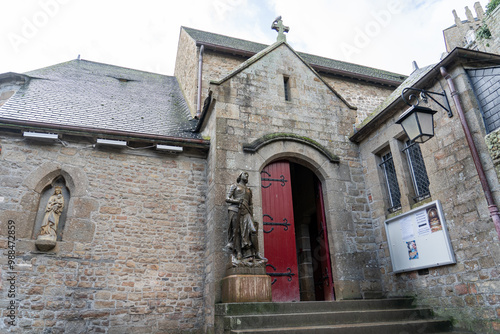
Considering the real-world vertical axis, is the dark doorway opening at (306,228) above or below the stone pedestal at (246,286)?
above

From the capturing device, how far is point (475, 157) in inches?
190

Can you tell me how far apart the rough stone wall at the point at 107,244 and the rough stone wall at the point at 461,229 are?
13.6ft

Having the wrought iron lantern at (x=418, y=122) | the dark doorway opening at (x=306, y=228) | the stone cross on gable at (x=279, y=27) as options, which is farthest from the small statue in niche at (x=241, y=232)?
the stone cross on gable at (x=279, y=27)

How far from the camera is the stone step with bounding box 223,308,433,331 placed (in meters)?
4.69

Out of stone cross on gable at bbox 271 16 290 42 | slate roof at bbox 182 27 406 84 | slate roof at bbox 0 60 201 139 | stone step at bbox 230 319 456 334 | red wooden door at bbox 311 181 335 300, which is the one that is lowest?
stone step at bbox 230 319 456 334

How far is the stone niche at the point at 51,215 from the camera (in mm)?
6012

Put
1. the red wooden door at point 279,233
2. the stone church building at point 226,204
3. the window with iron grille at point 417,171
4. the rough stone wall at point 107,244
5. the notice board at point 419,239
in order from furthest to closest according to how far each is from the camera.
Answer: the red wooden door at point 279,233 < the window with iron grille at point 417,171 < the rough stone wall at point 107,244 < the notice board at point 419,239 < the stone church building at point 226,204

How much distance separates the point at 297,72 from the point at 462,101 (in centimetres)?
400

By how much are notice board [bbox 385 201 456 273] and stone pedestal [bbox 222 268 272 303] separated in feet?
8.61

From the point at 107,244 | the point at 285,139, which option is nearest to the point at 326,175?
the point at 285,139

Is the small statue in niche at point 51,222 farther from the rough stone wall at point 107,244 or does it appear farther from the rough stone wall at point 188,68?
the rough stone wall at point 188,68

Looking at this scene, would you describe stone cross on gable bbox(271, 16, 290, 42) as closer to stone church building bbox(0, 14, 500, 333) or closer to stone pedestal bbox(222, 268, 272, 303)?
stone church building bbox(0, 14, 500, 333)

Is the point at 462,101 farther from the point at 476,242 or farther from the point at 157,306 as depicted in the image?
the point at 157,306

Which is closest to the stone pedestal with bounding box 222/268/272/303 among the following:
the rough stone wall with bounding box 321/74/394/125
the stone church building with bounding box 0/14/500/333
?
the stone church building with bounding box 0/14/500/333
